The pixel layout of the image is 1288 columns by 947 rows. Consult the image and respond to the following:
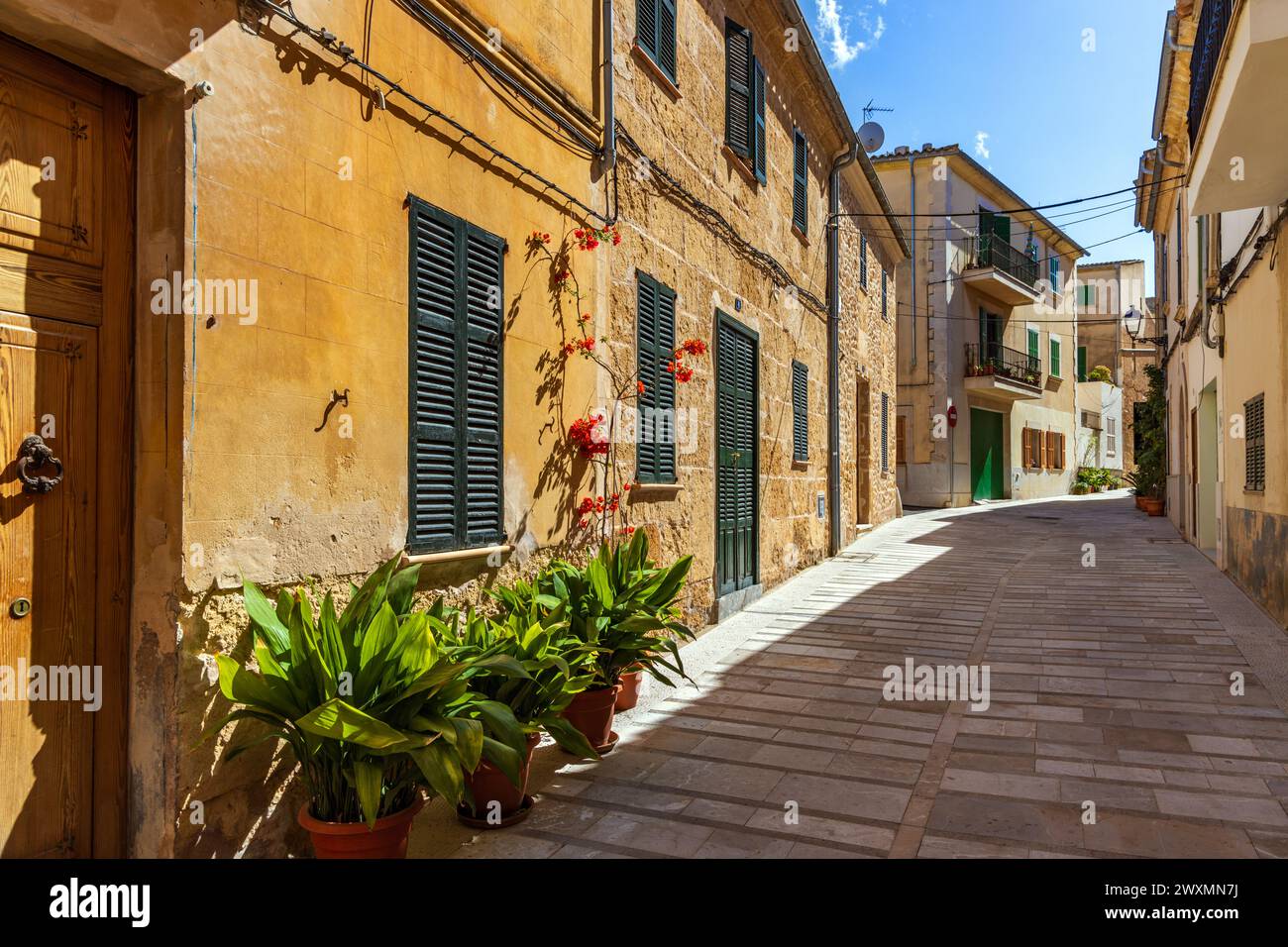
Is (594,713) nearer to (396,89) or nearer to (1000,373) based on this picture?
(396,89)

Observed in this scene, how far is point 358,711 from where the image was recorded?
2.58m

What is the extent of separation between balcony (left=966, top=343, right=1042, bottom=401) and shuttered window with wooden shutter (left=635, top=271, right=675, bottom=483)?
58.0 feet

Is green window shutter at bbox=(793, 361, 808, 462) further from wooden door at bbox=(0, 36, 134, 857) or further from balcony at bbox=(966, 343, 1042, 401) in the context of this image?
balcony at bbox=(966, 343, 1042, 401)

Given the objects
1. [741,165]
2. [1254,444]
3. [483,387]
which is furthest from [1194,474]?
[483,387]

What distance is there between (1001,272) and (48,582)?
2419cm

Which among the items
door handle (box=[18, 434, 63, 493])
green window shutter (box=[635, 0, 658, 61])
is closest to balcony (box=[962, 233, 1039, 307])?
green window shutter (box=[635, 0, 658, 61])

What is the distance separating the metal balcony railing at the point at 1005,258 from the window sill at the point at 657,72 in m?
18.6

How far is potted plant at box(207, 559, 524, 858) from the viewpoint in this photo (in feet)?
8.71

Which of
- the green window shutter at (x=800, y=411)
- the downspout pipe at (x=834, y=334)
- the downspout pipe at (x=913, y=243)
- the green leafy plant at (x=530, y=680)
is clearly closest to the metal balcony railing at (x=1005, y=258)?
the downspout pipe at (x=913, y=243)

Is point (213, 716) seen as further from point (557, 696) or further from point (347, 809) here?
point (557, 696)

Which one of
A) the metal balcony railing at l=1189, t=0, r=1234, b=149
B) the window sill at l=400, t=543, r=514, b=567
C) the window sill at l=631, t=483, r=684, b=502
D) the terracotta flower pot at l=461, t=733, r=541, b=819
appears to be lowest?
the terracotta flower pot at l=461, t=733, r=541, b=819

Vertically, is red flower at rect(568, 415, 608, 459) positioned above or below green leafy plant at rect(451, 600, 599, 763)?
above

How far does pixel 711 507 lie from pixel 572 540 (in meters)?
2.64

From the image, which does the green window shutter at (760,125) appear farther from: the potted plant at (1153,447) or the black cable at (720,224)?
the potted plant at (1153,447)
